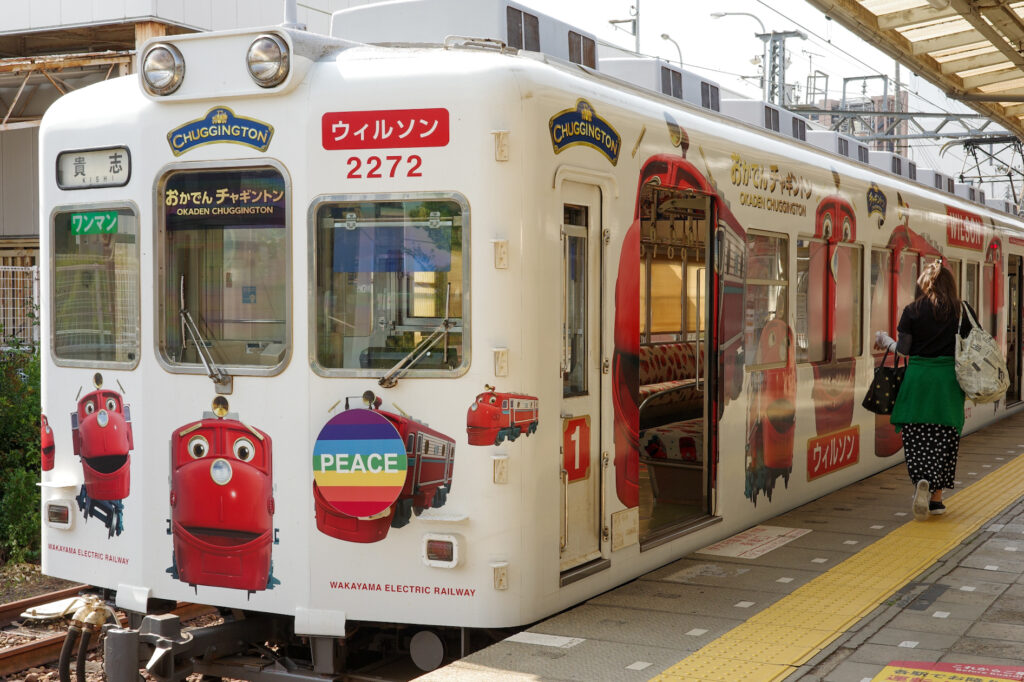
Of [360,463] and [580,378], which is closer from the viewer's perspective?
[360,463]

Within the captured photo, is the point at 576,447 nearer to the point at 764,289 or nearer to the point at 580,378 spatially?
the point at 580,378

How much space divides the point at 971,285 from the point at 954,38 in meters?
4.22

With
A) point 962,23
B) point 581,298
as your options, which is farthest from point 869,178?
point 581,298

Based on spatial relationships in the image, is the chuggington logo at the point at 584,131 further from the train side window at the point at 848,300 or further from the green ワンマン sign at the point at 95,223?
the train side window at the point at 848,300

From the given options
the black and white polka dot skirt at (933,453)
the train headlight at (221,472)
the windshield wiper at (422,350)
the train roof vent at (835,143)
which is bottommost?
the black and white polka dot skirt at (933,453)

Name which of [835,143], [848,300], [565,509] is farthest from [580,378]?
[835,143]

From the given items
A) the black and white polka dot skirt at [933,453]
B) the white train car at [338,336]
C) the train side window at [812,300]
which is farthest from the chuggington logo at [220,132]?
the black and white polka dot skirt at [933,453]

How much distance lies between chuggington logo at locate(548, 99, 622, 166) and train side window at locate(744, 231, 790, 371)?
6.16 ft

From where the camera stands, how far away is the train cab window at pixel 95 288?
5.05 meters

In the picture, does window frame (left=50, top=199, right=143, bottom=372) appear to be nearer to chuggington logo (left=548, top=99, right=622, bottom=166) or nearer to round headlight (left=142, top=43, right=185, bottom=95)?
round headlight (left=142, top=43, right=185, bottom=95)

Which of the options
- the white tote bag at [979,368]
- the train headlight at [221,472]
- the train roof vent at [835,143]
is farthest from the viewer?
the train roof vent at [835,143]

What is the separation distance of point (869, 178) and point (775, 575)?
460 centimetres

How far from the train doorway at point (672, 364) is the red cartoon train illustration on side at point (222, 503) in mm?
2022

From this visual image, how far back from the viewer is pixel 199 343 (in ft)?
16.0
